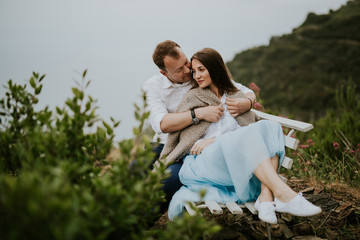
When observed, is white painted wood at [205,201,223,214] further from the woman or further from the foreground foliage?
the foreground foliage

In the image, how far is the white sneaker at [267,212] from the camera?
1.89 m

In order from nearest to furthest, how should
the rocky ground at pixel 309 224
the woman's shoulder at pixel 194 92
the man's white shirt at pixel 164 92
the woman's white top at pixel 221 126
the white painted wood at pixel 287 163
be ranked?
the white painted wood at pixel 287 163
the rocky ground at pixel 309 224
the woman's white top at pixel 221 126
the woman's shoulder at pixel 194 92
the man's white shirt at pixel 164 92

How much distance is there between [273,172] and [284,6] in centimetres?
1103

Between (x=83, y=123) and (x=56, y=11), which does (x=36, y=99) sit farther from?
(x=56, y=11)

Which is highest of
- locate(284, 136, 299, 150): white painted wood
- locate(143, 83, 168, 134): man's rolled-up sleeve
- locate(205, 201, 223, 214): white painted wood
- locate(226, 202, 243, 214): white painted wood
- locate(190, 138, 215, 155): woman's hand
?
locate(143, 83, 168, 134): man's rolled-up sleeve

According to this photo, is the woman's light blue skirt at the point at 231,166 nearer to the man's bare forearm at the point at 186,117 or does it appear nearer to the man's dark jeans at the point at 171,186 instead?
the man's dark jeans at the point at 171,186

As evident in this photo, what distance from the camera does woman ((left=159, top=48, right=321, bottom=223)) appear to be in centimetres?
197

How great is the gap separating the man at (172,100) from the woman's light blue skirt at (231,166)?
23cm

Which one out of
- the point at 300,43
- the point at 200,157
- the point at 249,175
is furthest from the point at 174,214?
the point at 300,43

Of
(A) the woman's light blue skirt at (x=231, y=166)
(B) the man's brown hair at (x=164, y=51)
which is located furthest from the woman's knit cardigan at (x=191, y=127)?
(B) the man's brown hair at (x=164, y=51)

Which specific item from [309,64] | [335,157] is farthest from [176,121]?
[309,64]

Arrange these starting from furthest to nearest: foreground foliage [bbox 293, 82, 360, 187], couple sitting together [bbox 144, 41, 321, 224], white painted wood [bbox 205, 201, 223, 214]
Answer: foreground foliage [bbox 293, 82, 360, 187] < couple sitting together [bbox 144, 41, 321, 224] < white painted wood [bbox 205, 201, 223, 214]

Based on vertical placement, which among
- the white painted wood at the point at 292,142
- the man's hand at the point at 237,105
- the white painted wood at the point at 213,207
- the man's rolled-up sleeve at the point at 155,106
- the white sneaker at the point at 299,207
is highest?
the man's rolled-up sleeve at the point at 155,106

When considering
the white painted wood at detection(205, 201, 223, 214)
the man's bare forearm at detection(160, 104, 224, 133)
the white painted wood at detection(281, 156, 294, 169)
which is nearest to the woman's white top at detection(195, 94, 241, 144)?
the man's bare forearm at detection(160, 104, 224, 133)
